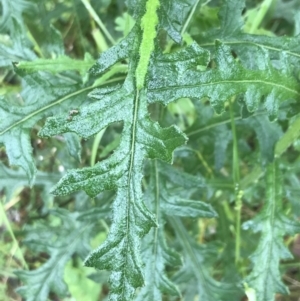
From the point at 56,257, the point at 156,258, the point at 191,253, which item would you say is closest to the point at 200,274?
the point at 191,253

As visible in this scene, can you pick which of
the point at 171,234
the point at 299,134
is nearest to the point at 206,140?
the point at 299,134

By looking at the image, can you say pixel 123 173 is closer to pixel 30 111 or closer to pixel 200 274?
pixel 30 111

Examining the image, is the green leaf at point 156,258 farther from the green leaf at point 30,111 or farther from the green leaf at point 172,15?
the green leaf at point 172,15

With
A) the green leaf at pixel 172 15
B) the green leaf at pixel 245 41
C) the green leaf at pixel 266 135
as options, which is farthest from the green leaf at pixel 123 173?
the green leaf at pixel 266 135

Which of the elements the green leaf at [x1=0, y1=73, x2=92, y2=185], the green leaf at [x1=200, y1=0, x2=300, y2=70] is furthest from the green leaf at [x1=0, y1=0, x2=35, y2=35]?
the green leaf at [x1=200, y1=0, x2=300, y2=70]

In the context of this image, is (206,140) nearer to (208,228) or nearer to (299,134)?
(299,134)
